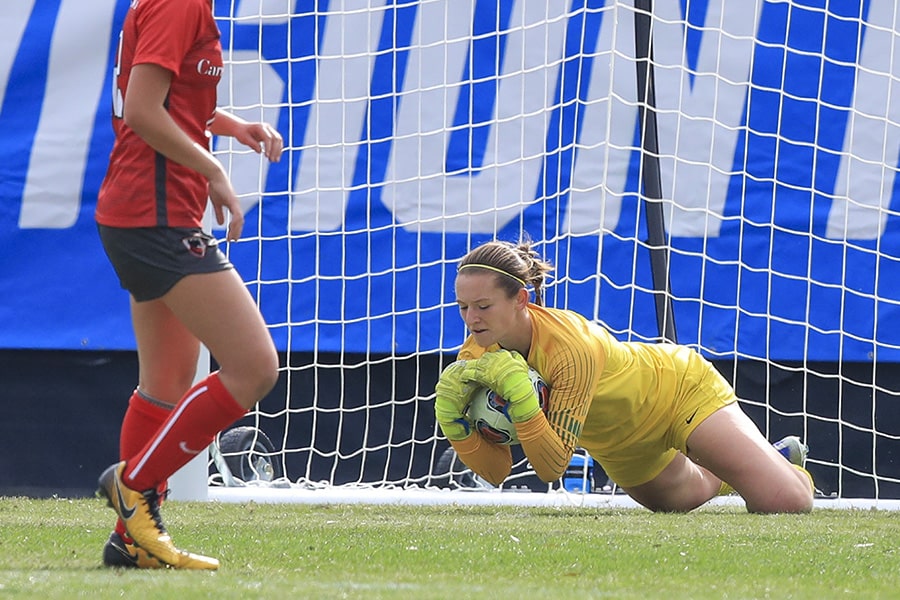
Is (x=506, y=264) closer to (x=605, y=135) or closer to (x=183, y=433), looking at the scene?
(x=183, y=433)

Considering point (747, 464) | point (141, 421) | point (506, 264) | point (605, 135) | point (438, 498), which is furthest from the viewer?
point (605, 135)

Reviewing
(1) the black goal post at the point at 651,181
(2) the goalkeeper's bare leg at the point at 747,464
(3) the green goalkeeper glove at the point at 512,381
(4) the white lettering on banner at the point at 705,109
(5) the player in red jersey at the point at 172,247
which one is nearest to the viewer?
(5) the player in red jersey at the point at 172,247

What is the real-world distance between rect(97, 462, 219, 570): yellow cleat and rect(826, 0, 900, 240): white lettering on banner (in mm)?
4109

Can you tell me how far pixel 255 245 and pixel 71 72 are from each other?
1.14 m

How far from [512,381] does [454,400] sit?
0.95ft

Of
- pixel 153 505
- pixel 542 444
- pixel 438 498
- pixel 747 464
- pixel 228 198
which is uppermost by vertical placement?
pixel 228 198

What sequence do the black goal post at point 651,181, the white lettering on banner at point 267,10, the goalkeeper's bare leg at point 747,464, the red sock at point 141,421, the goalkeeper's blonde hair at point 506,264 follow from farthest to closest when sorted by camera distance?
the white lettering on banner at point 267,10, the black goal post at point 651,181, the goalkeeper's bare leg at point 747,464, the goalkeeper's blonde hair at point 506,264, the red sock at point 141,421

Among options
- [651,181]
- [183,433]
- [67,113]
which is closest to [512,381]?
[183,433]

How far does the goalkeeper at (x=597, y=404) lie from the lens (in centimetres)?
383

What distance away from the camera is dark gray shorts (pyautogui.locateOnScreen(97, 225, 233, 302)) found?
2.43m

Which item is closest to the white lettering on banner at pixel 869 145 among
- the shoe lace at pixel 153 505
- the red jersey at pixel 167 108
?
the red jersey at pixel 167 108

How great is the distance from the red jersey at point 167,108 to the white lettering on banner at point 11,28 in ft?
11.8

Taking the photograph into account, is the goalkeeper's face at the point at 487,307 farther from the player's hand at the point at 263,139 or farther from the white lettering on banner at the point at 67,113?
the white lettering on banner at the point at 67,113

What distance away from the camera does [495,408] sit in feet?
13.1
